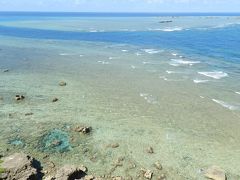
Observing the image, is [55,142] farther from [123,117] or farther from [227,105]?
[227,105]

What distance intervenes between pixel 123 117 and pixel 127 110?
8.21 ft

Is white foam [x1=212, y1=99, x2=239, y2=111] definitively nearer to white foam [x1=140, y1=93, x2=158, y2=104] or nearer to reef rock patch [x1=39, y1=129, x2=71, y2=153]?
white foam [x1=140, y1=93, x2=158, y2=104]

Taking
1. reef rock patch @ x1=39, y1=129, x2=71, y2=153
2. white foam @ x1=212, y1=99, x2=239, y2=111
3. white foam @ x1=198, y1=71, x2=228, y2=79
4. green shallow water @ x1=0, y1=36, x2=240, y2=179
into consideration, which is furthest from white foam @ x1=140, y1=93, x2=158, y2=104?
white foam @ x1=198, y1=71, x2=228, y2=79

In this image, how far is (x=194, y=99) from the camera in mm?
45469

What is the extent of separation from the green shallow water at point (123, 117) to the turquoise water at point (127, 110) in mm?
96

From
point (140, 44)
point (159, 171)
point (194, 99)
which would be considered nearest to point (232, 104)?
point (194, 99)

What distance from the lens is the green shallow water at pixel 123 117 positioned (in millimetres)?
29531

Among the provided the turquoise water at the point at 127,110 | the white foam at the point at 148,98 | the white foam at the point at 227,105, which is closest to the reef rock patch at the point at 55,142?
the turquoise water at the point at 127,110

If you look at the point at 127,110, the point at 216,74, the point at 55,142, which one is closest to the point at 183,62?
the point at 216,74

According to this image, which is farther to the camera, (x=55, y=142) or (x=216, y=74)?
(x=216, y=74)

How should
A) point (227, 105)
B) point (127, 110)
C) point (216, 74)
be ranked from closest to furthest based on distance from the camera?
point (127, 110) < point (227, 105) < point (216, 74)

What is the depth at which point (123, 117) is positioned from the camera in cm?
3838

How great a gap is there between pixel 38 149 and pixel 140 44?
71174 millimetres

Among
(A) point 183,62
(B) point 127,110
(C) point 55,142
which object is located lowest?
(A) point 183,62
